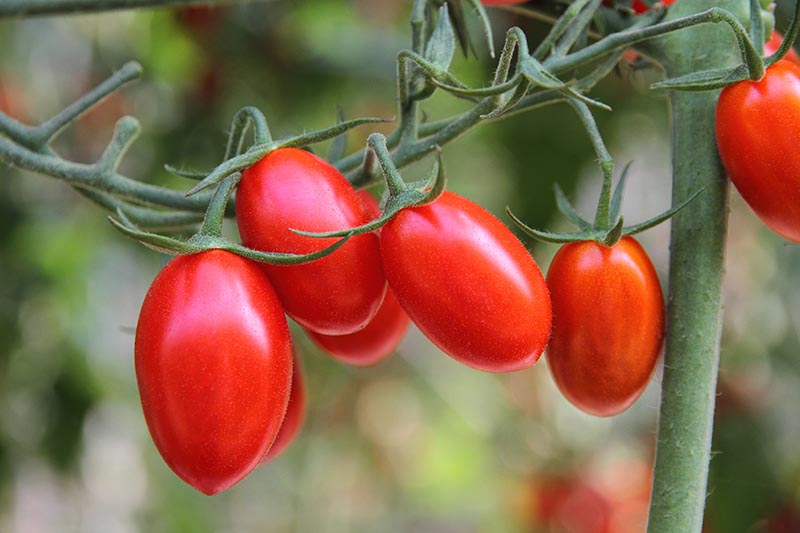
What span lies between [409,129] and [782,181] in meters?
0.21

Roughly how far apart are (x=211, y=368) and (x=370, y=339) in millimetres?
159

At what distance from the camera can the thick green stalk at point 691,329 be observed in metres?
0.55

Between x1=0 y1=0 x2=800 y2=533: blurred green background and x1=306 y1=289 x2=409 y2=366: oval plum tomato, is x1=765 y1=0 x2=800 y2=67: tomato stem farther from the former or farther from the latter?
x1=0 y1=0 x2=800 y2=533: blurred green background

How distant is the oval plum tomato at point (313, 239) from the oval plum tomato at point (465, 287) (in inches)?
0.7

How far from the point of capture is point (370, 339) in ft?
2.16

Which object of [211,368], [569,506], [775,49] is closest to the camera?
[211,368]

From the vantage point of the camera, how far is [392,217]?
1.80ft

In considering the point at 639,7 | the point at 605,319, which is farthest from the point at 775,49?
the point at 605,319

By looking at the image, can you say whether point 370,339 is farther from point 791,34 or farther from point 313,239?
point 791,34

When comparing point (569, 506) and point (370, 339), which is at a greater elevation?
point (370, 339)

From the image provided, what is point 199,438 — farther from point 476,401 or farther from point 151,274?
point 476,401

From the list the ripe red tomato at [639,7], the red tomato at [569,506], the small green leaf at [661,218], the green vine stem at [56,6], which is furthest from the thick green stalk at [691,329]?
the red tomato at [569,506]

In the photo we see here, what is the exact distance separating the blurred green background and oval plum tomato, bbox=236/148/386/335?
1.59 feet

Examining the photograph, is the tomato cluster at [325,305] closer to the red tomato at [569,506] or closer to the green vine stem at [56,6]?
the green vine stem at [56,6]
